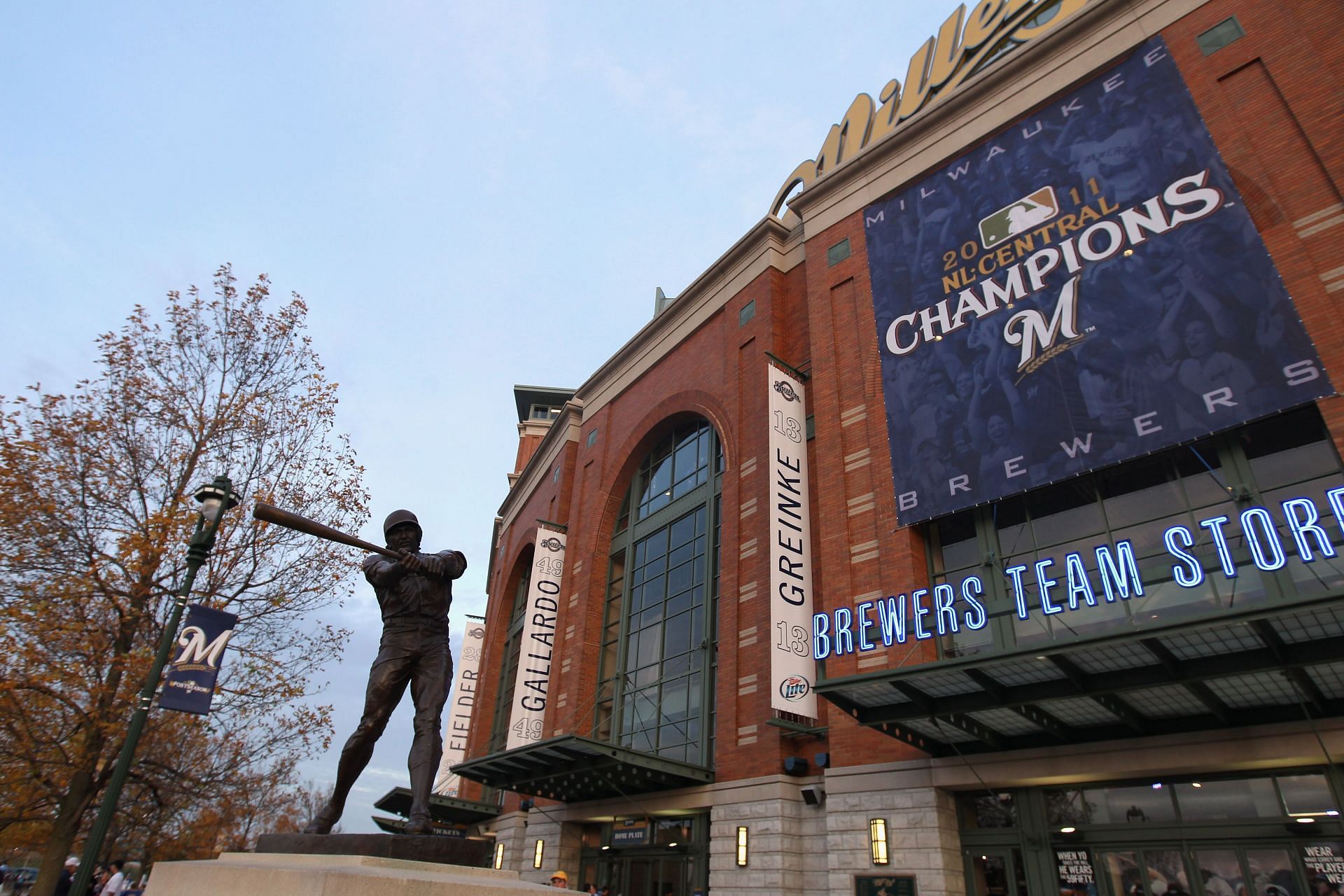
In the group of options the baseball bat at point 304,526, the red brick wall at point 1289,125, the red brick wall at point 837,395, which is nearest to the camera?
the baseball bat at point 304,526

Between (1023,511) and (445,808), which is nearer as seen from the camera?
(1023,511)

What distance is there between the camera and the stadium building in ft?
37.7

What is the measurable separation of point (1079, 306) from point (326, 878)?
14860 mm

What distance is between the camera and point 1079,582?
11.9 meters

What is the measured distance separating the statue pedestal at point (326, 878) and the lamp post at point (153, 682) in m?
1.55

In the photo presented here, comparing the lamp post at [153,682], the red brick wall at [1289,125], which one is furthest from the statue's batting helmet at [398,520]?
the red brick wall at [1289,125]

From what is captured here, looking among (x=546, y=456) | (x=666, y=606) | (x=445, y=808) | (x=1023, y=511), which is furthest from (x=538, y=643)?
(x=1023, y=511)

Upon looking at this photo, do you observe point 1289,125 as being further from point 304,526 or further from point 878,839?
point 304,526

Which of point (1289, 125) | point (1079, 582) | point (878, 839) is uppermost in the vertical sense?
point (1289, 125)

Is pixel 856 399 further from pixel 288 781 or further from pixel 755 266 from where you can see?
pixel 288 781

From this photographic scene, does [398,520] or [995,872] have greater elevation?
[398,520]

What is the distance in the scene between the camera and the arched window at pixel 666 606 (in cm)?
2156

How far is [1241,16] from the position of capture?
15180mm

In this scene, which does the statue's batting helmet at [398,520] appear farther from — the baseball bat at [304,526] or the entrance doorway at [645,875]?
the entrance doorway at [645,875]
